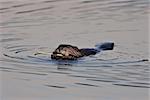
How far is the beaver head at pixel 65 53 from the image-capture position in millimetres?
4559

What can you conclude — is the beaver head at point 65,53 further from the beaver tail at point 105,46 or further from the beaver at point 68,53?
the beaver tail at point 105,46

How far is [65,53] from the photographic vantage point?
4559mm

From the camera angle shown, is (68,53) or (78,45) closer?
(68,53)

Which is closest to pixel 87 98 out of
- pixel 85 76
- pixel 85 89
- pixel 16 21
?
pixel 85 89

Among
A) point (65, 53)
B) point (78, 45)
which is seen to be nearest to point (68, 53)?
point (65, 53)

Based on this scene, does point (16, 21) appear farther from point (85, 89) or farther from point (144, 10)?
point (85, 89)

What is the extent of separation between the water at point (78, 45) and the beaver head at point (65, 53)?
0.07 meters

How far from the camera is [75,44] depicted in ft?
16.3

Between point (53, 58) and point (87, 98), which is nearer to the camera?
point (87, 98)

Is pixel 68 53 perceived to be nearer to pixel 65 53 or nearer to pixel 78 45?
pixel 65 53

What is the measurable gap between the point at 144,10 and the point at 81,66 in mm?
1413

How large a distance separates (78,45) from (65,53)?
1.30 feet

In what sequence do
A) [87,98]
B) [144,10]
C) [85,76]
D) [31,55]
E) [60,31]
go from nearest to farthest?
[87,98] < [85,76] < [31,55] < [60,31] < [144,10]

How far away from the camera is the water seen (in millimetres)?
3822
